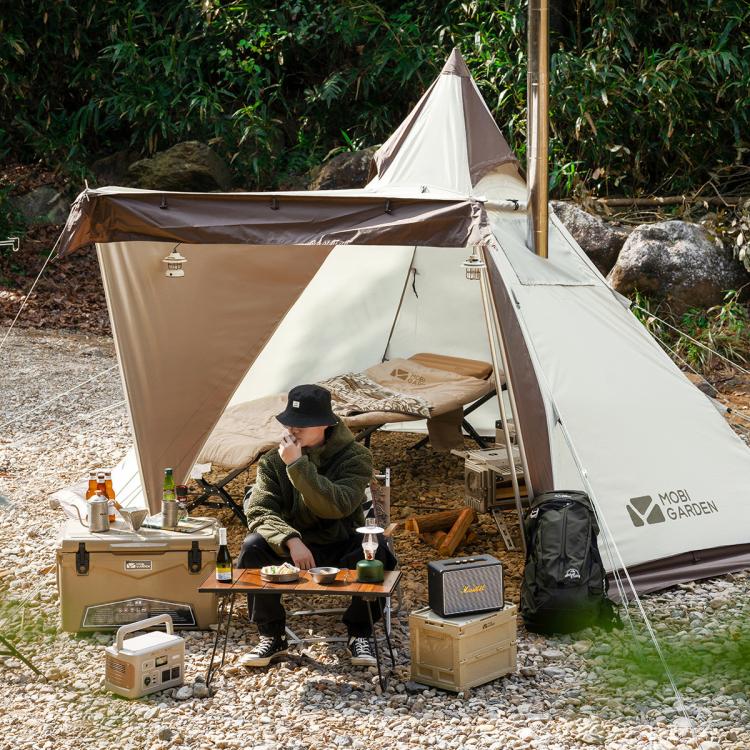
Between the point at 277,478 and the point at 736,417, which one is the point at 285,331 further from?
the point at 736,417

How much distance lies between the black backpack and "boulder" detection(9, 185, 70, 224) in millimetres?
8745

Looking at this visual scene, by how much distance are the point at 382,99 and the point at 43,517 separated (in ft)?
24.4

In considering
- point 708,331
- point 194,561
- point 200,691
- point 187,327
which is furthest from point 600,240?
point 200,691

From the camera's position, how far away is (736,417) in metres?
6.75

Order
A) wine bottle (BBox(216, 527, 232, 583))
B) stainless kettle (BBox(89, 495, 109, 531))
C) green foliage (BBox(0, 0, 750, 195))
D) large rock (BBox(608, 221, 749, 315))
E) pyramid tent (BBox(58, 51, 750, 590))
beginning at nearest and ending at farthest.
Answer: wine bottle (BBox(216, 527, 232, 583))
stainless kettle (BBox(89, 495, 109, 531))
pyramid tent (BBox(58, 51, 750, 590))
large rock (BBox(608, 221, 749, 315))
green foliage (BBox(0, 0, 750, 195))

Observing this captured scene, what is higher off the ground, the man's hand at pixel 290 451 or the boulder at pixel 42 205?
the boulder at pixel 42 205

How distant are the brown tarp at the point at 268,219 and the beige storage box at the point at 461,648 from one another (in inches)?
53.9

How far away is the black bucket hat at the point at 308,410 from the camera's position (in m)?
3.63

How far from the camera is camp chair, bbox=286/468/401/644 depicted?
353cm

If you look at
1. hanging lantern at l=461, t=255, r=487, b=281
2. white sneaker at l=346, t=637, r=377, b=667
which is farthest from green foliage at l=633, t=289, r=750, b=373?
white sneaker at l=346, t=637, r=377, b=667

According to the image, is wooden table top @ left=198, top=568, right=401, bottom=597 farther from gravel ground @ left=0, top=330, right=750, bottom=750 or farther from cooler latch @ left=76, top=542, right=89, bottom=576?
cooler latch @ left=76, top=542, right=89, bottom=576

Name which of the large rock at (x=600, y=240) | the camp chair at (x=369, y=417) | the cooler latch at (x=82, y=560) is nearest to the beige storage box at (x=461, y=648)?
the cooler latch at (x=82, y=560)

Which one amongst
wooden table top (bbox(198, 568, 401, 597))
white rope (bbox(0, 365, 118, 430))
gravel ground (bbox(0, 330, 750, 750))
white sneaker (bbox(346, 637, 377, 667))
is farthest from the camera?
white rope (bbox(0, 365, 118, 430))

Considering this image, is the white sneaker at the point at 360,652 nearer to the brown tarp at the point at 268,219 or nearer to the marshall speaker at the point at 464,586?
the marshall speaker at the point at 464,586
